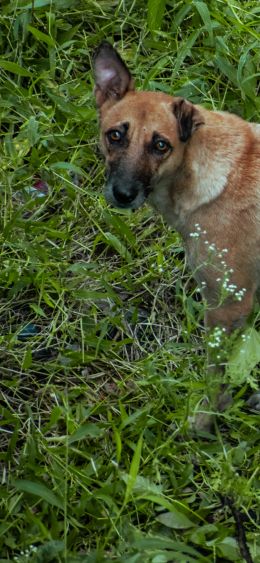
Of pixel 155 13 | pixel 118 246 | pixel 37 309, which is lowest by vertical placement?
pixel 37 309

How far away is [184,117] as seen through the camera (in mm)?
5035

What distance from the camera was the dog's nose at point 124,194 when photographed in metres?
4.99

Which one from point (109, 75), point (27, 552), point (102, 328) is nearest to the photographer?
point (27, 552)

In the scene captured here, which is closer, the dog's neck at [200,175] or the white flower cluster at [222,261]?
the white flower cluster at [222,261]

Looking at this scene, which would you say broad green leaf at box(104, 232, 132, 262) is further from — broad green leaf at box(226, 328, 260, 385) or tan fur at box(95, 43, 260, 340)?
broad green leaf at box(226, 328, 260, 385)

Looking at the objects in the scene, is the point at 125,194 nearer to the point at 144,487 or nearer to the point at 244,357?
the point at 244,357

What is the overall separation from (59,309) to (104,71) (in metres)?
1.33

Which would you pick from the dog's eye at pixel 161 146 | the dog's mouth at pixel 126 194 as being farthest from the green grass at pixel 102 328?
the dog's eye at pixel 161 146

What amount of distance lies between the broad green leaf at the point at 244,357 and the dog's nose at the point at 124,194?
80 centimetres

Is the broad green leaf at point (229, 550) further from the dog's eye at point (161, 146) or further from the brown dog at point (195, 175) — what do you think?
the dog's eye at point (161, 146)

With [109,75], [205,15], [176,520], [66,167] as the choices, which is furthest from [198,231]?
[205,15]

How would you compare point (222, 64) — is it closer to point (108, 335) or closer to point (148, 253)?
point (148, 253)

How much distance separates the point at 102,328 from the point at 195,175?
3.55 feet

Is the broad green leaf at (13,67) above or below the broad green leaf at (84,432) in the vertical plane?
above
